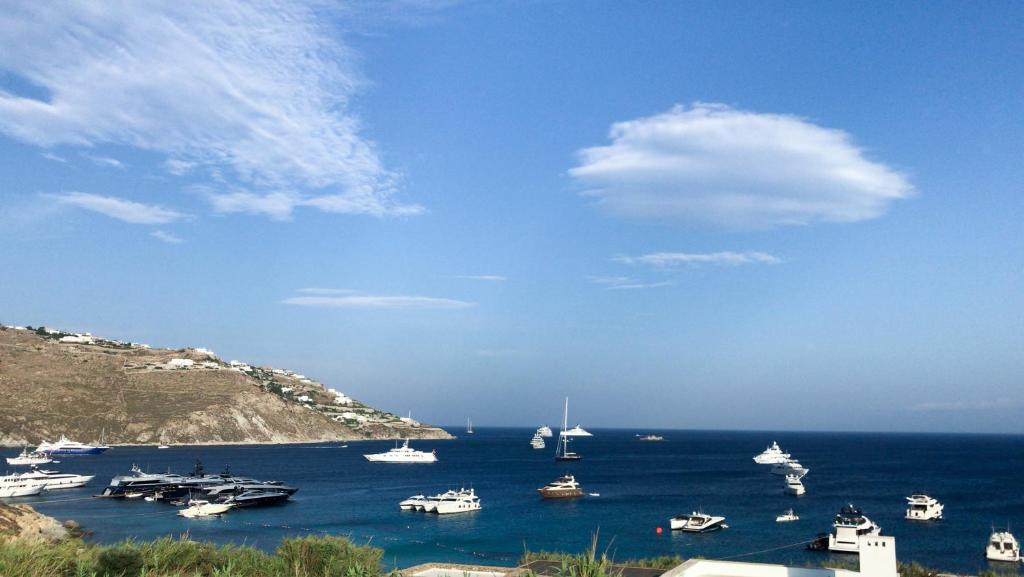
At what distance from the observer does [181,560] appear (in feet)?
60.5

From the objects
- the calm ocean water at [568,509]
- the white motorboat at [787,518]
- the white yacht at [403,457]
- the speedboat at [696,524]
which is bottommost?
the white yacht at [403,457]

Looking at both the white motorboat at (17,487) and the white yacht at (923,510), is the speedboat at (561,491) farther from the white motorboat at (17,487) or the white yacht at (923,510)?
the white motorboat at (17,487)

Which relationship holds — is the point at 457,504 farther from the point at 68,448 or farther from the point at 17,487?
the point at 68,448

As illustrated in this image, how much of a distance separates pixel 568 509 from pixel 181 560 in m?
49.4

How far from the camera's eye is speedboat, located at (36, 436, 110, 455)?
357 feet

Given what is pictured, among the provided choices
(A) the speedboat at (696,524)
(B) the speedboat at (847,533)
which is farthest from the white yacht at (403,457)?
(B) the speedboat at (847,533)

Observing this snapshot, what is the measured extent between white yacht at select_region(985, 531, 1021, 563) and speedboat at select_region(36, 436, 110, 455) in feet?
388

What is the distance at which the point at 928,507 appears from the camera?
187 ft

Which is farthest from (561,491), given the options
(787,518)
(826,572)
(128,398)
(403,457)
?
(128,398)

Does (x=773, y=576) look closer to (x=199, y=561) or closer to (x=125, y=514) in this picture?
(x=199, y=561)

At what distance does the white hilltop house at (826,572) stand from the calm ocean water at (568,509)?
17.2m

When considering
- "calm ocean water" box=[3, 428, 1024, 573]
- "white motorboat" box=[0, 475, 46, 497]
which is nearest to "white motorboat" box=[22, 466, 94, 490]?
"white motorboat" box=[0, 475, 46, 497]

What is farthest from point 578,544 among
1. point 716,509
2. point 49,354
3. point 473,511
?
point 49,354

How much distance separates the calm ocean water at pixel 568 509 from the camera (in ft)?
149
